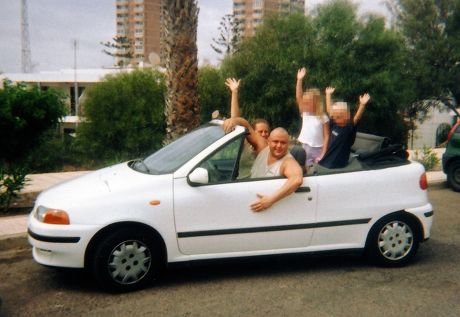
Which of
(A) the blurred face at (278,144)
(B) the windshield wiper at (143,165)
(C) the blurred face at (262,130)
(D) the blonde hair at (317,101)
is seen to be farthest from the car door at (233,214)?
(D) the blonde hair at (317,101)

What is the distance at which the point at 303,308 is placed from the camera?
4.36 m

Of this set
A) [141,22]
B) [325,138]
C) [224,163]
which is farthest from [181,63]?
[141,22]

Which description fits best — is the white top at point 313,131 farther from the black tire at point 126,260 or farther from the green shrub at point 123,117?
the green shrub at point 123,117

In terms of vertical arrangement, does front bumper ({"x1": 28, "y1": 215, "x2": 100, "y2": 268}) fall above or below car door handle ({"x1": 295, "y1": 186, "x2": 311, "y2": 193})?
below

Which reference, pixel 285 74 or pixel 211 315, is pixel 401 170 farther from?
pixel 285 74

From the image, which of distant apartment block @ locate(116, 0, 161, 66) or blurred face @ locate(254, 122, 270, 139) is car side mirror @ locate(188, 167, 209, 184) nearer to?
blurred face @ locate(254, 122, 270, 139)

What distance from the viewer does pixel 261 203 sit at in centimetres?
479

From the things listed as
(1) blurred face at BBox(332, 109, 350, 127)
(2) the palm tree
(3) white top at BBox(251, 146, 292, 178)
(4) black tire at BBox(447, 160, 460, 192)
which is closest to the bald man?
(3) white top at BBox(251, 146, 292, 178)

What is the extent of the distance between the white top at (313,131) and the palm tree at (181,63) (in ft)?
11.9

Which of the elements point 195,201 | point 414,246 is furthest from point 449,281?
point 195,201

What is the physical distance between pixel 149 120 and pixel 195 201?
712 inches

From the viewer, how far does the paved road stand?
432cm

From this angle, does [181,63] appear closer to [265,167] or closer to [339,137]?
[339,137]

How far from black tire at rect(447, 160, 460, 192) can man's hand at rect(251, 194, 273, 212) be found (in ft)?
23.3
